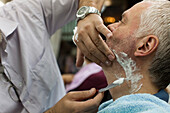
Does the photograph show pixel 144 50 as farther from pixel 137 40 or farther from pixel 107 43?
pixel 107 43

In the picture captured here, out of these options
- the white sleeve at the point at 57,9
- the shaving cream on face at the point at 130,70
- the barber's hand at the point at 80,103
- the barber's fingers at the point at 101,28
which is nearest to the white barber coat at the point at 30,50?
the white sleeve at the point at 57,9

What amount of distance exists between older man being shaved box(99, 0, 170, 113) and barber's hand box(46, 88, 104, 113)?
0.09 meters

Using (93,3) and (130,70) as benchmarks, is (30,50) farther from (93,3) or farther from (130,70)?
(130,70)

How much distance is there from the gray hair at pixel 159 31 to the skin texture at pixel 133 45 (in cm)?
2

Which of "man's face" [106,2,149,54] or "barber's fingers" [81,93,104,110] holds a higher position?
"man's face" [106,2,149,54]

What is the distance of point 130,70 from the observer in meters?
1.04

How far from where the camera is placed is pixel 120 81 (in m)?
1.02

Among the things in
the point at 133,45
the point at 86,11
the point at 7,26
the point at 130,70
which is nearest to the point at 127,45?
the point at 133,45

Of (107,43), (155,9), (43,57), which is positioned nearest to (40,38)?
(43,57)

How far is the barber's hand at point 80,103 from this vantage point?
3.17 feet

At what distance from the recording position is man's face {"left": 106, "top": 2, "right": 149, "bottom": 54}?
102 cm

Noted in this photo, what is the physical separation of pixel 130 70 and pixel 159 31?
0.83ft

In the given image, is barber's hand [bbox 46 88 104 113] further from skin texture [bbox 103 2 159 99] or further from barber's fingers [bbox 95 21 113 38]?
barber's fingers [bbox 95 21 113 38]

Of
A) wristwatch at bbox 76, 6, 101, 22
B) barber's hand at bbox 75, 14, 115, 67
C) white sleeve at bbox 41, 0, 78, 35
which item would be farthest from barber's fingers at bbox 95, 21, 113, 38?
white sleeve at bbox 41, 0, 78, 35
